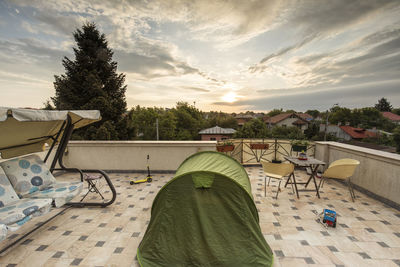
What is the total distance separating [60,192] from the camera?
10.6ft

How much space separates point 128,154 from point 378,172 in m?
7.60

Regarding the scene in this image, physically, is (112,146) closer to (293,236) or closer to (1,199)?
(1,199)

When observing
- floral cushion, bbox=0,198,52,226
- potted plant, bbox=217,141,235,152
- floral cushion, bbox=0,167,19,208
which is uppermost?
potted plant, bbox=217,141,235,152

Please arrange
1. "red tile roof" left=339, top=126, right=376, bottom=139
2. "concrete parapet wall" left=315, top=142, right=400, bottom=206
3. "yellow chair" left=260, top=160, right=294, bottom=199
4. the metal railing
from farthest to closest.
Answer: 1. "red tile roof" left=339, top=126, right=376, bottom=139
2. the metal railing
3. "yellow chair" left=260, top=160, right=294, bottom=199
4. "concrete parapet wall" left=315, top=142, right=400, bottom=206

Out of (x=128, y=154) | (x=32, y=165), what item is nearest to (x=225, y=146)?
(x=128, y=154)

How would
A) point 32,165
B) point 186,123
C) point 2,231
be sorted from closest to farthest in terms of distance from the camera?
1. point 2,231
2. point 32,165
3. point 186,123

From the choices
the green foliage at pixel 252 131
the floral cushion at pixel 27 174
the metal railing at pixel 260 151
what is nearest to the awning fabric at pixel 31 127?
the floral cushion at pixel 27 174

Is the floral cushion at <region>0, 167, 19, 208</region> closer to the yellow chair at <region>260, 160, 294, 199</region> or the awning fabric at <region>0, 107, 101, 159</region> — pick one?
the awning fabric at <region>0, 107, 101, 159</region>

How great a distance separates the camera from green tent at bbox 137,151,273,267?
7.07 ft

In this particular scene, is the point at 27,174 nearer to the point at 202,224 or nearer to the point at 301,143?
the point at 202,224

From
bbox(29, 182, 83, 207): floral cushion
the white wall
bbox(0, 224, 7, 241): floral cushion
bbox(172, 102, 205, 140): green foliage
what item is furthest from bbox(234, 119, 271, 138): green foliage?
bbox(0, 224, 7, 241): floral cushion

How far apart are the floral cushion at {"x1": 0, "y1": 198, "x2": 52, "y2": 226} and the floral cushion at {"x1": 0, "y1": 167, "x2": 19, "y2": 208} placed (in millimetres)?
105

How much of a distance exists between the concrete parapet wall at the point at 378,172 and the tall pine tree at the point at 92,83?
1258 centimetres

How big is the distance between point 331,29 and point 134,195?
934cm
